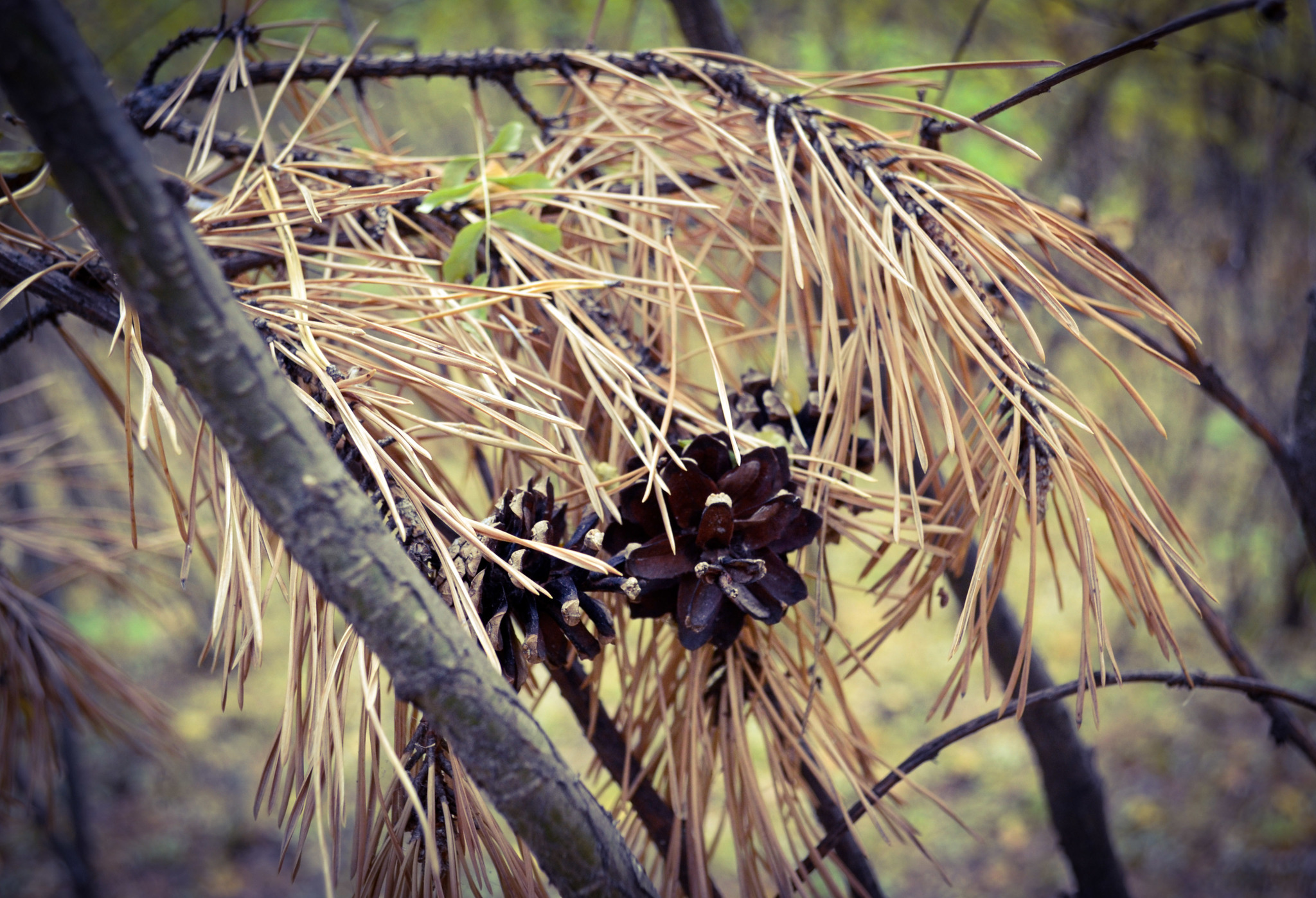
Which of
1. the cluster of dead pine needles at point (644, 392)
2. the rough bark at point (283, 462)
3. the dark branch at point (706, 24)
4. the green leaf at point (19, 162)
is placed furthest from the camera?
the dark branch at point (706, 24)

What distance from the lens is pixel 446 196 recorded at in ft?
1.12

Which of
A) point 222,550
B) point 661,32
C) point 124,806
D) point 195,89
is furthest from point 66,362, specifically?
point 222,550

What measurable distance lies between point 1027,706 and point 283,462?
295 mm

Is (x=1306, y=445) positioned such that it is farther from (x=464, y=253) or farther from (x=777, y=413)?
(x=464, y=253)

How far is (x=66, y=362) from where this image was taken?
159 cm

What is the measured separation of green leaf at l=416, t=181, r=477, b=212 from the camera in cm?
34

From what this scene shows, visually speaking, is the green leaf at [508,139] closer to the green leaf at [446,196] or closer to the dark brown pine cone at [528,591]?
the green leaf at [446,196]

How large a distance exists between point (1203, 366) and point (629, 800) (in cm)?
38

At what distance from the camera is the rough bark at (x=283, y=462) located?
6.2 inches

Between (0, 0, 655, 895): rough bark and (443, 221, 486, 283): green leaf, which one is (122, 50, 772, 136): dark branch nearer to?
(443, 221, 486, 283): green leaf

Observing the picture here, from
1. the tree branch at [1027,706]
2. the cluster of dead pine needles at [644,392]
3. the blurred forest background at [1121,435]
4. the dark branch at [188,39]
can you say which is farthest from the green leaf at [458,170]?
the blurred forest background at [1121,435]

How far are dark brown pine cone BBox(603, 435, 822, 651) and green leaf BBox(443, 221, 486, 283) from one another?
129mm

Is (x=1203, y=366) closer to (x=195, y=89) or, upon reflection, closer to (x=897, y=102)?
(x=897, y=102)

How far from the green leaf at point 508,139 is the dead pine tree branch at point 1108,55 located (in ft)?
0.68
